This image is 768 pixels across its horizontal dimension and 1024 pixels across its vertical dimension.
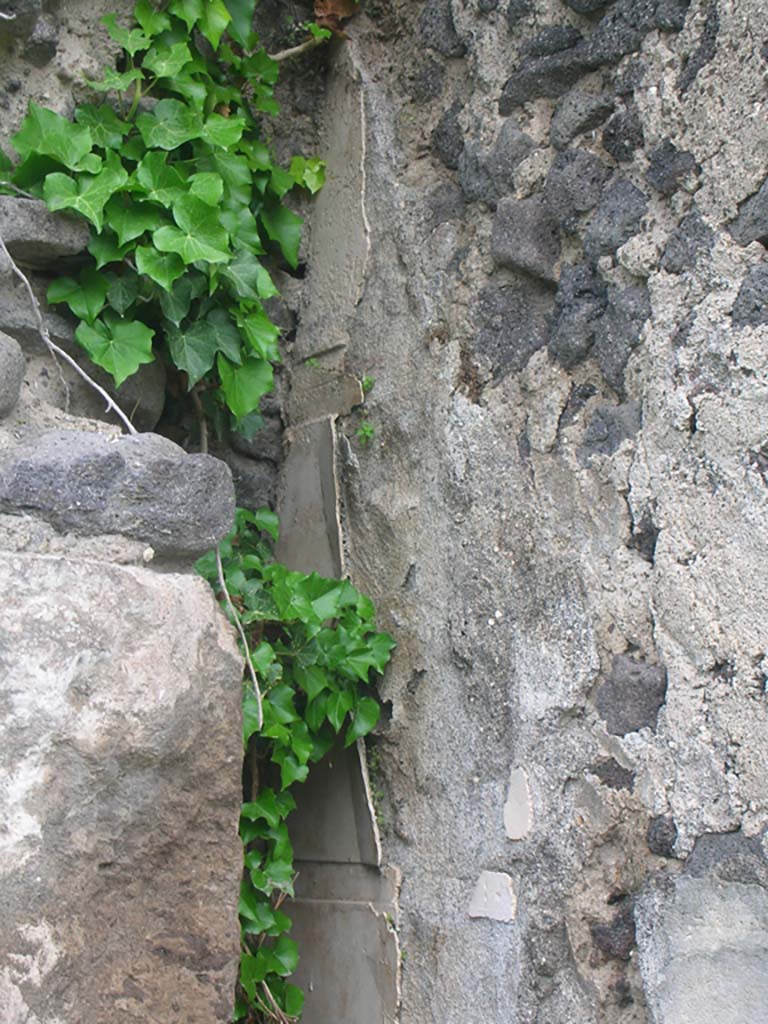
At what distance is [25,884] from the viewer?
4.06 ft

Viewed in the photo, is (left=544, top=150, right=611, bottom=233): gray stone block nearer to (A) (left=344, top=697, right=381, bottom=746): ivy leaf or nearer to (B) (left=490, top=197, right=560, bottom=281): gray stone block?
(B) (left=490, top=197, right=560, bottom=281): gray stone block

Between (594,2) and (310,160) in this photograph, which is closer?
(594,2)

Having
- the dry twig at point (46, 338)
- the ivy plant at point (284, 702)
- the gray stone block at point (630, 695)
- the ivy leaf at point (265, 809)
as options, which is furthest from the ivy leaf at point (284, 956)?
the dry twig at point (46, 338)

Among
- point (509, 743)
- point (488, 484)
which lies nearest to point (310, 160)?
point (488, 484)

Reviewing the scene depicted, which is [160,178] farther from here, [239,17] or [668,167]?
[668,167]

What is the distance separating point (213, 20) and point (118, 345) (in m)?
0.59

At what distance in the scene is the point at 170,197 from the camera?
175 cm

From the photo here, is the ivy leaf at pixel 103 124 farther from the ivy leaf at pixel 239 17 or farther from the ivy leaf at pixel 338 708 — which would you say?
the ivy leaf at pixel 338 708

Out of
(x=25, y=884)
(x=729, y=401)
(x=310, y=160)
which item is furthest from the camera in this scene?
(x=310, y=160)

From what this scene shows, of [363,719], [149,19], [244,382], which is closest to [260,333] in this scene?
[244,382]

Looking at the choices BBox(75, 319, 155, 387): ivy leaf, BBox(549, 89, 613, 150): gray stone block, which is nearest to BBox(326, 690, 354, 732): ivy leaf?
BBox(75, 319, 155, 387): ivy leaf

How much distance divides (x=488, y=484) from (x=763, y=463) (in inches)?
19.5

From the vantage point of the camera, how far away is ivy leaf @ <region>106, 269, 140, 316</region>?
177cm

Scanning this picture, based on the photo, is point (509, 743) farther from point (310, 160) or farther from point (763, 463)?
point (310, 160)
